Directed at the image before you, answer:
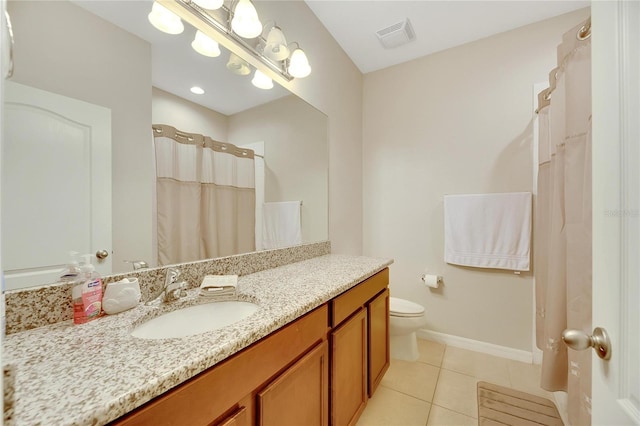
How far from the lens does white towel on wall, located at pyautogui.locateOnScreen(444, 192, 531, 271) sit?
192 cm

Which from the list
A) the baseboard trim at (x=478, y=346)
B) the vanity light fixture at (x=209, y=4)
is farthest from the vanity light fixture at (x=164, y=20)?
the baseboard trim at (x=478, y=346)

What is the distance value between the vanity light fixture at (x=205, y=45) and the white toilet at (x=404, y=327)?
196 cm

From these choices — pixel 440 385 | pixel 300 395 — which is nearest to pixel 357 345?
pixel 300 395

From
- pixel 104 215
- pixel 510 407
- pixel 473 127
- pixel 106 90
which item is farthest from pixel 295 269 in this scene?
pixel 473 127

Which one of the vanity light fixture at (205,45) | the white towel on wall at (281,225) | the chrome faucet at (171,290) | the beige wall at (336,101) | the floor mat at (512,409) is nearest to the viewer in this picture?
the chrome faucet at (171,290)

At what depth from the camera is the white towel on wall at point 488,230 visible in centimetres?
192

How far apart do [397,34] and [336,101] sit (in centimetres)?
69

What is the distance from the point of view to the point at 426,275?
223 cm

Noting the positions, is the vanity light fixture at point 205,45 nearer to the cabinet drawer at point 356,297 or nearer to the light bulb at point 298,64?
the light bulb at point 298,64

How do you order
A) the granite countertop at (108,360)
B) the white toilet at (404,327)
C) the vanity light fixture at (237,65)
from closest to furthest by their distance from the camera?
the granite countertop at (108,360) < the vanity light fixture at (237,65) < the white toilet at (404,327)

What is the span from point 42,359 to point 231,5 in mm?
1480

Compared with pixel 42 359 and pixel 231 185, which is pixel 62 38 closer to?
pixel 231 185

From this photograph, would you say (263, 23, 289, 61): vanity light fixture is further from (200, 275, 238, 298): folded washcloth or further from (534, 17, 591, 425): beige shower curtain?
(534, 17, 591, 425): beige shower curtain

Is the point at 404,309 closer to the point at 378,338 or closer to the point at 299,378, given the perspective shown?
the point at 378,338
